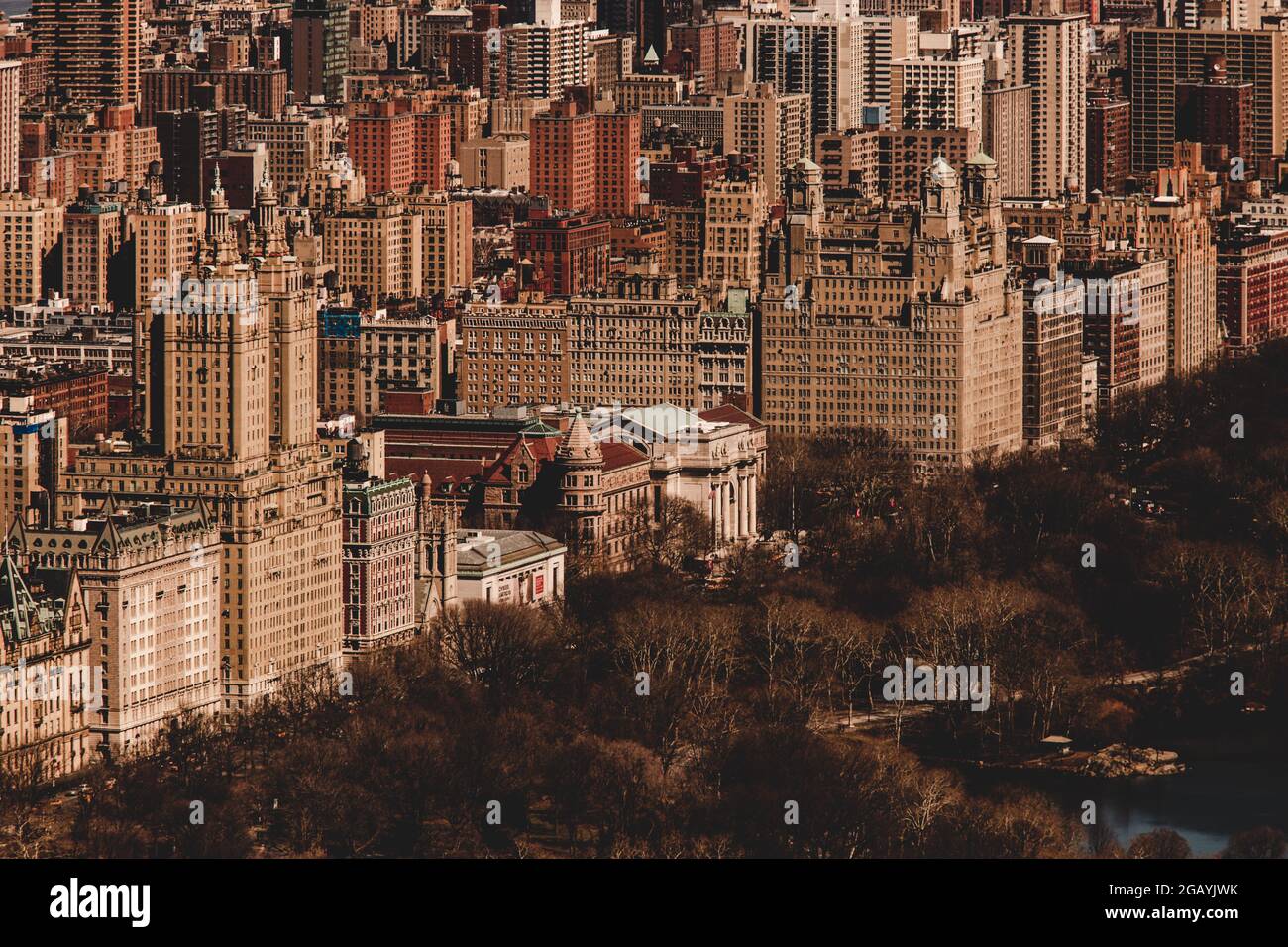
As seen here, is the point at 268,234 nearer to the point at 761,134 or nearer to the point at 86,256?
the point at 86,256

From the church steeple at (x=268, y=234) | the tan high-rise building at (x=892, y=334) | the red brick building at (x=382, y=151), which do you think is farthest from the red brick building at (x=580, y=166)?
the church steeple at (x=268, y=234)

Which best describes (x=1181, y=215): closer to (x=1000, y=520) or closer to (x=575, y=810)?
(x=1000, y=520)

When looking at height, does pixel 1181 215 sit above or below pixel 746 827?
above

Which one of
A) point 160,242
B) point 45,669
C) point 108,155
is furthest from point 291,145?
point 45,669

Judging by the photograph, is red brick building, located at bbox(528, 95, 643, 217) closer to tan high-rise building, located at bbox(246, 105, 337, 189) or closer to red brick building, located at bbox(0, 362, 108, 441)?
tan high-rise building, located at bbox(246, 105, 337, 189)
